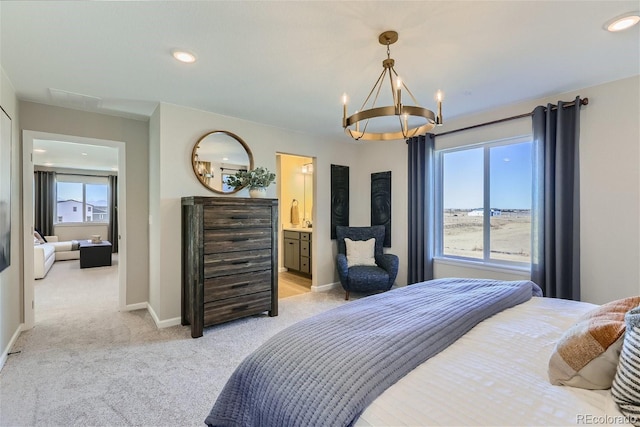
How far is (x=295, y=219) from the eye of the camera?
6113mm

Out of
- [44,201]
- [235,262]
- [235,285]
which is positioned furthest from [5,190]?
[44,201]

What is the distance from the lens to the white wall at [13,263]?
2.44 metres

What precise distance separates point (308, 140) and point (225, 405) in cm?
376

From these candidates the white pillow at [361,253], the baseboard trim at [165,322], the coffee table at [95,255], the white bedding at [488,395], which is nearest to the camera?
the white bedding at [488,395]

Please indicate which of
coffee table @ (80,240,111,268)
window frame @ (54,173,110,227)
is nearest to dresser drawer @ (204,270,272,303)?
coffee table @ (80,240,111,268)

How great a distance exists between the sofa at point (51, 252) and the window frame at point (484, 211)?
675 cm

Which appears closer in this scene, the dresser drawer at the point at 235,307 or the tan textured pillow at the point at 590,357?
the tan textured pillow at the point at 590,357

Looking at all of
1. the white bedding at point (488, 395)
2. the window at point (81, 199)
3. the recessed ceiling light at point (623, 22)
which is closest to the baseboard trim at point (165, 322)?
the white bedding at point (488, 395)

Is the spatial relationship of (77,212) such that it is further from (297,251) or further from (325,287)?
(325,287)

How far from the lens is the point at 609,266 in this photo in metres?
2.65

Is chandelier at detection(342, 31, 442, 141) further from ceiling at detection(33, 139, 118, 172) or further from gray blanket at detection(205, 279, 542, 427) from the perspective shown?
ceiling at detection(33, 139, 118, 172)

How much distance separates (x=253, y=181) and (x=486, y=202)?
292cm

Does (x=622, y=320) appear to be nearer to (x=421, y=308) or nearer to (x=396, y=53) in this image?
(x=421, y=308)

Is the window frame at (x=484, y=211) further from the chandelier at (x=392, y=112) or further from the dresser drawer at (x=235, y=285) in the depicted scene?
the dresser drawer at (x=235, y=285)
